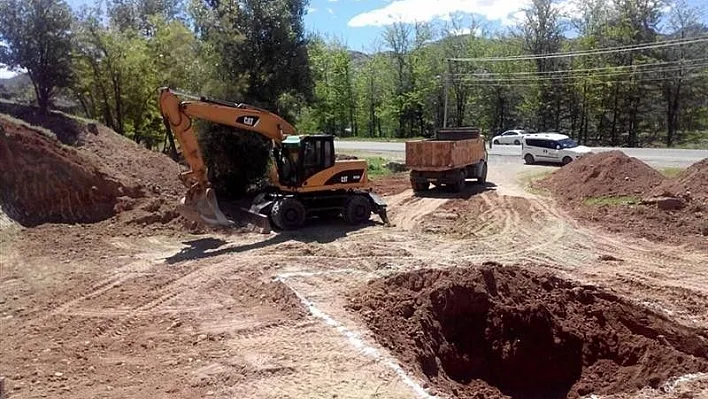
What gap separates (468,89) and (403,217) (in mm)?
43557

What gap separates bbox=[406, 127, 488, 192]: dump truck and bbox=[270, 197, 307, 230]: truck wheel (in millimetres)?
7430

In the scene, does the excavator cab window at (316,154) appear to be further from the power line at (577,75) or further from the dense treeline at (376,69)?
the power line at (577,75)

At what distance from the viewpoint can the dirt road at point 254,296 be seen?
26.6 ft

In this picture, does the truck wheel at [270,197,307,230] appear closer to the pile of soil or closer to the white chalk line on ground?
the pile of soil

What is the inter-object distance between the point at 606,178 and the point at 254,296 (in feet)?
48.7

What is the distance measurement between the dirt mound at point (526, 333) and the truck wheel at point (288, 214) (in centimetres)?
543

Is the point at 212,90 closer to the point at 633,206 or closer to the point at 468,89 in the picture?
the point at 633,206

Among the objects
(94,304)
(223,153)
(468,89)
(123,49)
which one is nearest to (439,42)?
(468,89)

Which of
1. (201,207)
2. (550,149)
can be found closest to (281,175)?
(201,207)

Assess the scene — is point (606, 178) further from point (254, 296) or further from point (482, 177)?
point (254, 296)

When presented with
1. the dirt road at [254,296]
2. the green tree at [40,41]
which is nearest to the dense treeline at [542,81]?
the green tree at [40,41]

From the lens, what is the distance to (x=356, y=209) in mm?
17562

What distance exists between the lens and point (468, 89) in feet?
198

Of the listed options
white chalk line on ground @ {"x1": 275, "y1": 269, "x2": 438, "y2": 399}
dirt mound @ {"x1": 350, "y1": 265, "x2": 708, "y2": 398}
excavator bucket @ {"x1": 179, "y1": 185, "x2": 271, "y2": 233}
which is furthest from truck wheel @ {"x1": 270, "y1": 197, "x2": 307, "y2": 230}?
dirt mound @ {"x1": 350, "y1": 265, "x2": 708, "y2": 398}
